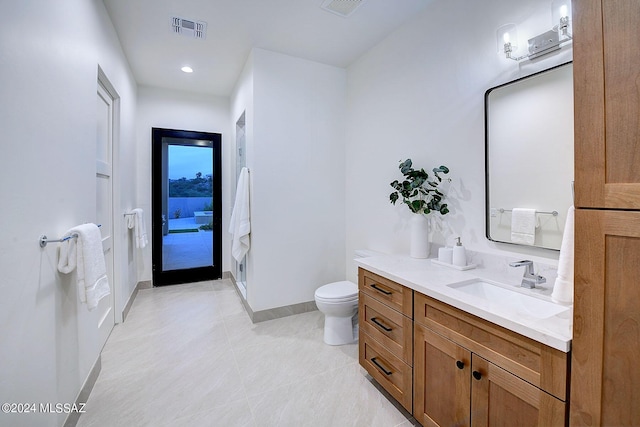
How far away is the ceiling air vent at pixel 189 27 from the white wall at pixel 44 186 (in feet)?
1.99

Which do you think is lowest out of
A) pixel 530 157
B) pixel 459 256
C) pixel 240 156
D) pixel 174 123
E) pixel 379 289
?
pixel 379 289

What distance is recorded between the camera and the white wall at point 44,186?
103 centimetres

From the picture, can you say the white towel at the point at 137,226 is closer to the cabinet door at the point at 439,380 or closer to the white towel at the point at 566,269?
the cabinet door at the point at 439,380

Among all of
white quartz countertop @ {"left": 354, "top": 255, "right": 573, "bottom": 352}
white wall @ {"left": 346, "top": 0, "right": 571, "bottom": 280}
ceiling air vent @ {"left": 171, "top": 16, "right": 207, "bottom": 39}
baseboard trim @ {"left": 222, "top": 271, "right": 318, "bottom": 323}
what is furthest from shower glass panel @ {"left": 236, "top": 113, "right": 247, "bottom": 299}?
white quartz countertop @ {"left": 354, "top": 255, "right": 573, "bottom": 352}

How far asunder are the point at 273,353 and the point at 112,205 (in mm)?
2098

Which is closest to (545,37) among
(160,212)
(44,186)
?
(44,186)

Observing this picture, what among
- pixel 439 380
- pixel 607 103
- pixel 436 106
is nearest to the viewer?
pixel 607 103

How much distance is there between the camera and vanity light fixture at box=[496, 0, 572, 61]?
1.35 meters

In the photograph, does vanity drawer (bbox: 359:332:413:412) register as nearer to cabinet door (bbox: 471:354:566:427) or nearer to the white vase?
cabinet door (bbox: 471:354:566:427)

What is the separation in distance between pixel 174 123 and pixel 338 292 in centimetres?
340

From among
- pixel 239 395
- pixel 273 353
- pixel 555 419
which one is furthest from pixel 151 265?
pixel 555 419

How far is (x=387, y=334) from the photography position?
1.75 meters

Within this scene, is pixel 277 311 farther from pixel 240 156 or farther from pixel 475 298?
pixel 475 298

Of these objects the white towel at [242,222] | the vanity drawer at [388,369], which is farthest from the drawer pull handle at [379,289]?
the white towel at [242,222]
